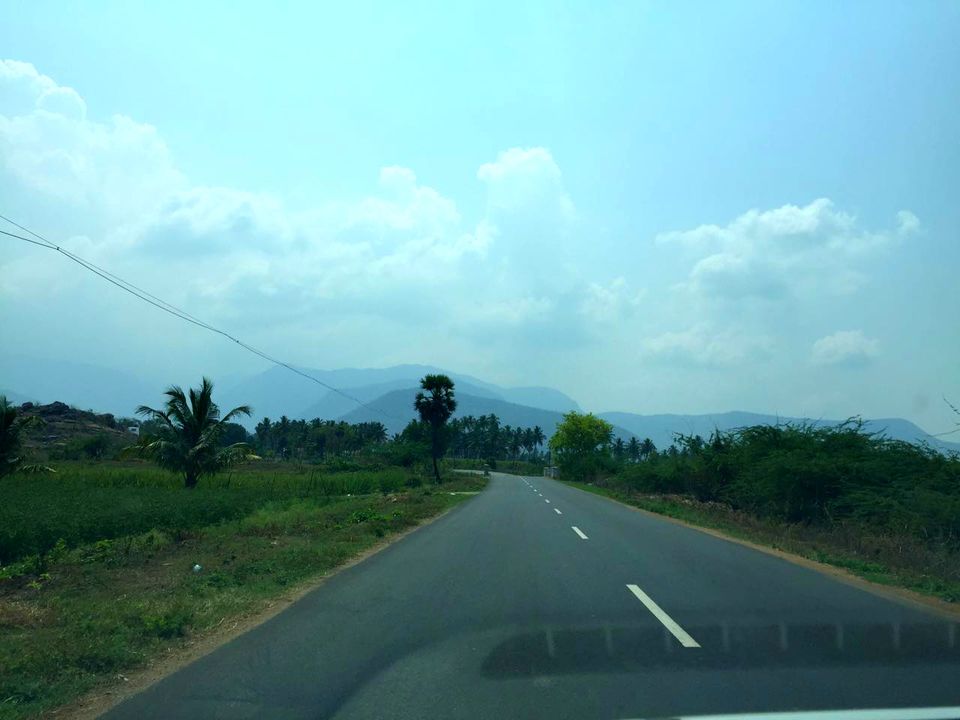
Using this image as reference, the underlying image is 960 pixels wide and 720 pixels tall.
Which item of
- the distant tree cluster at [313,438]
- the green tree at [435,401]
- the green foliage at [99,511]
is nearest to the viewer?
the green foliage at [99,511]

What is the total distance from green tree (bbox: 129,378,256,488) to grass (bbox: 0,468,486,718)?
136 inches

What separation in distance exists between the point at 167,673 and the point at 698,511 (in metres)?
27.8

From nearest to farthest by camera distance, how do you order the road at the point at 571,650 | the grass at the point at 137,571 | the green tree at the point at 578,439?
the road at the point at 571,650 → the grass at the point at 137,571 → the green tree at the point at 578,439

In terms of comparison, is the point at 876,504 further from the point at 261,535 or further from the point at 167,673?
the point at 167,673

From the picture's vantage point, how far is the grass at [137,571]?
7098 mm

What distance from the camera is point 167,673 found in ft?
22.7

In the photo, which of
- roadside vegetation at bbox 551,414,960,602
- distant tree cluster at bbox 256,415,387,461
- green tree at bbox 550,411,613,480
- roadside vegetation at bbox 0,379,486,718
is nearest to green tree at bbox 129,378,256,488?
roadside vegetation at bbox 0,379,486,718

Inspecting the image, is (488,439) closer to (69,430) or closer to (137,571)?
(69,430)

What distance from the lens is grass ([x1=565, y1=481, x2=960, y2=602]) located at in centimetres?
1225

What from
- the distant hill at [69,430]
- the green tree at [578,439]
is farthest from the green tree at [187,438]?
the green tree at [578,439]

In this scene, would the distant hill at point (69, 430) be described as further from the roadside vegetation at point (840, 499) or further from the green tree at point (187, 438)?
the roadside vegetation at point (840, 499)

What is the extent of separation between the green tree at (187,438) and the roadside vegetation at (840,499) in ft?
62.5

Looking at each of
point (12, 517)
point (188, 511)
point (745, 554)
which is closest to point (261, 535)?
point (188, 511)

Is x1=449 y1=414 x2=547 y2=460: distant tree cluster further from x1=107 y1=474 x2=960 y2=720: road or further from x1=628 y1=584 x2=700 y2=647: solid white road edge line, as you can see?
x1=628 y1=584 x2=700 y2=647: solid white road edge line
